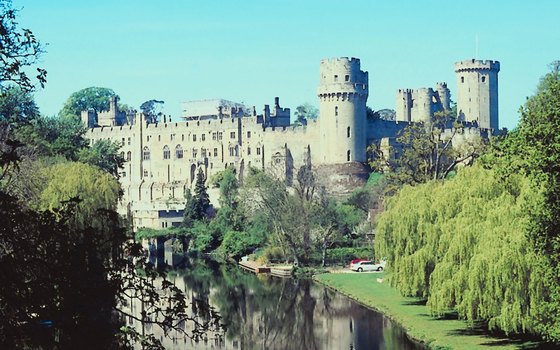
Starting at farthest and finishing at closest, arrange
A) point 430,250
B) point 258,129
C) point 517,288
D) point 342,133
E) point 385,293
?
point 258,129, point 342,133, point 385,293, point 430,250, point 517,288

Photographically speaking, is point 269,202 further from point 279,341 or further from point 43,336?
point 43,336

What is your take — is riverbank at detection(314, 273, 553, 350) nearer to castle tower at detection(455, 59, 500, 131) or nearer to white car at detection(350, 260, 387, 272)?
white car at detection(350, 260, 387, 272)

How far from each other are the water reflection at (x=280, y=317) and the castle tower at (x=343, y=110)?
28605mm

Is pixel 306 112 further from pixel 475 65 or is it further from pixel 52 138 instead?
pixel 52 138

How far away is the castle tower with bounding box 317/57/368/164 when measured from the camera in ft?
261

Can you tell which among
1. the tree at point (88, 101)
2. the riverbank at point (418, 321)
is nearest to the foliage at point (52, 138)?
the riverbank at point (418, 321)

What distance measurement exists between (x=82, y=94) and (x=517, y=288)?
4181 inches

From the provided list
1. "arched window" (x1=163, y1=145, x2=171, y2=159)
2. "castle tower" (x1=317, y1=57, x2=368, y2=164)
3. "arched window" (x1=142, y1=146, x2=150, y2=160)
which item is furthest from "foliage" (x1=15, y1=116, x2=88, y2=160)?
"arched window" (x1=142, y1=146, x2=150, y2=160)

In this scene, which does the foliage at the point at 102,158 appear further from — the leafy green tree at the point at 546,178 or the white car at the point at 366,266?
the leafy green tree at the point at 546,178

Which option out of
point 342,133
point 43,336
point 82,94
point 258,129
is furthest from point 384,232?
point 82,94

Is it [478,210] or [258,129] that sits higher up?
[258,129]

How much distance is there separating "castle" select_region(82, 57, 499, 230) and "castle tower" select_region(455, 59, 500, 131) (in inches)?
3.2

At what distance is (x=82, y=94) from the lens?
415 ft

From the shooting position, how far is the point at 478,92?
89875 millimetres
